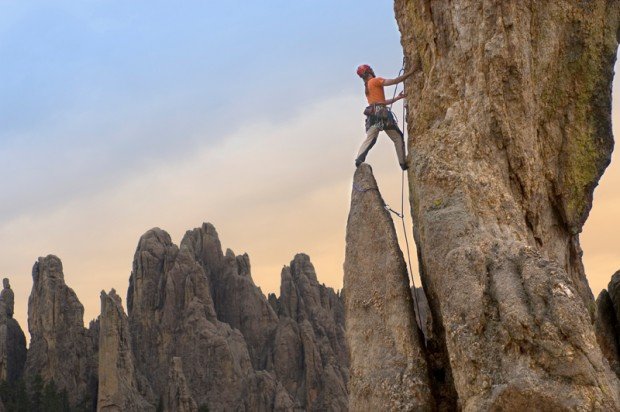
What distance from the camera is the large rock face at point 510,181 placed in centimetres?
1354

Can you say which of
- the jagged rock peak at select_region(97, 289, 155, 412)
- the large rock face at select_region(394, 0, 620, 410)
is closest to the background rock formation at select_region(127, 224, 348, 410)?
the jagged rock peak at select_region(97, 289, 155, 412)

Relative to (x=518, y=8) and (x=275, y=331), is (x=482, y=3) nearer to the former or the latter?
(x=518, y=8)

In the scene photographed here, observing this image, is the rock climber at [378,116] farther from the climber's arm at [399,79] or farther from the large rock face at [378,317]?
the large rock face at [378,317]

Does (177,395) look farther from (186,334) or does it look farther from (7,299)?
(7,299)

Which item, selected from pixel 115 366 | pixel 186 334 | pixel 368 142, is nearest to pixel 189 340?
pixel 186 334

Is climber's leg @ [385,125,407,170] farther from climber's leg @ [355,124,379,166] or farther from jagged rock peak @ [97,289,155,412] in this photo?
jagged rock peak @ [97,289,155,412]

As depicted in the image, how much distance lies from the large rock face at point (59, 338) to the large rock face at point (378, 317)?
7479cm

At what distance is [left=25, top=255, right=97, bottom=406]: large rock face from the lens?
291 ft

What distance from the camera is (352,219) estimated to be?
17.4 m

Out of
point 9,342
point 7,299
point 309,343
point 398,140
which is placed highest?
point 7,299

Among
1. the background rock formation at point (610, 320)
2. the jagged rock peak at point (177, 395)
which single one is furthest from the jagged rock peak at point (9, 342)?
the background rock formation at point (610, 320)

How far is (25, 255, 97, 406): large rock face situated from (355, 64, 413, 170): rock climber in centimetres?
7399

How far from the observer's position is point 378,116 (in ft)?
59.9

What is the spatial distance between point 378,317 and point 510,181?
324cm
